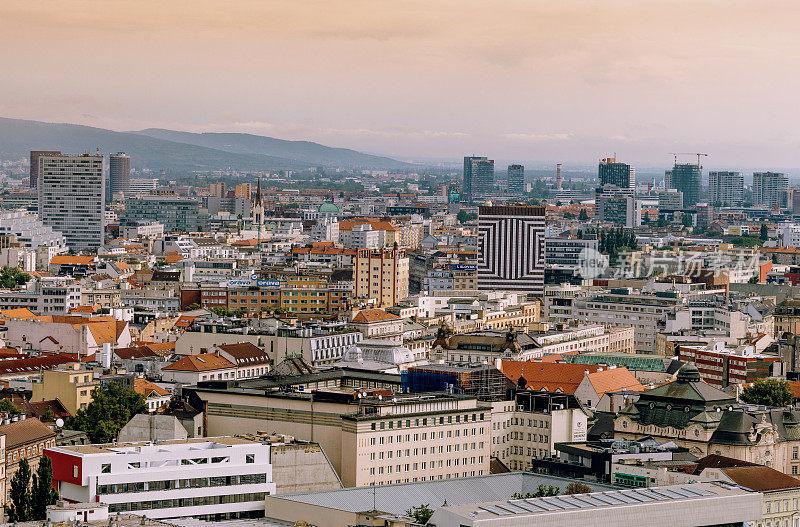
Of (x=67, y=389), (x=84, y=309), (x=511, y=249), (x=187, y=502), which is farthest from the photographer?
(x=511, y=249)

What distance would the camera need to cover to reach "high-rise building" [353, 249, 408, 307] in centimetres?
13175

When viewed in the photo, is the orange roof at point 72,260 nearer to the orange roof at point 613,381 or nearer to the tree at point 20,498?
the orange roof at point 613,381

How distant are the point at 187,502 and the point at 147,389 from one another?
2453 cm

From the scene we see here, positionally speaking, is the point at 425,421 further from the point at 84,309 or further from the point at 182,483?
the point at 84,309

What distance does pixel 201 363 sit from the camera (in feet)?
267

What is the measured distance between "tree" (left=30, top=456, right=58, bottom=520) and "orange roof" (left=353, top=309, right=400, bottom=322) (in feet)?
162

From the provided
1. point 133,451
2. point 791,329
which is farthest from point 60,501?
point 791,329

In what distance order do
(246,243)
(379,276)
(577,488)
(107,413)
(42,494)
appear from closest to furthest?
(42,494) < (577,488) < (107,413) < (379,276) < (246,243)

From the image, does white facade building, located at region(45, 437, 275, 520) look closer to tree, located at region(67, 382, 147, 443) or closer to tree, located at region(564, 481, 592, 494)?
tree, located at region(564, 481, 592, 494)

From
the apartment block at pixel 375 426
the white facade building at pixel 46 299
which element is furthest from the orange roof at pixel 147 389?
the white facade building at pixel 46 299

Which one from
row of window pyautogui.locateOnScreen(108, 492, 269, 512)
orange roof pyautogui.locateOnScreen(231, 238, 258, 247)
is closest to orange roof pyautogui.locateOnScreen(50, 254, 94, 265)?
orange roof pyautogui.locateOnScreen(231, 238, 258, 247)

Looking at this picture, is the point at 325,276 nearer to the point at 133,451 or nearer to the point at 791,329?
the point at 791,329

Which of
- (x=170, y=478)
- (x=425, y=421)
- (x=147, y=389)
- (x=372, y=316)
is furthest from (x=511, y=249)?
(x=170, y=478)

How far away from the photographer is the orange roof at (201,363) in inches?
3177
